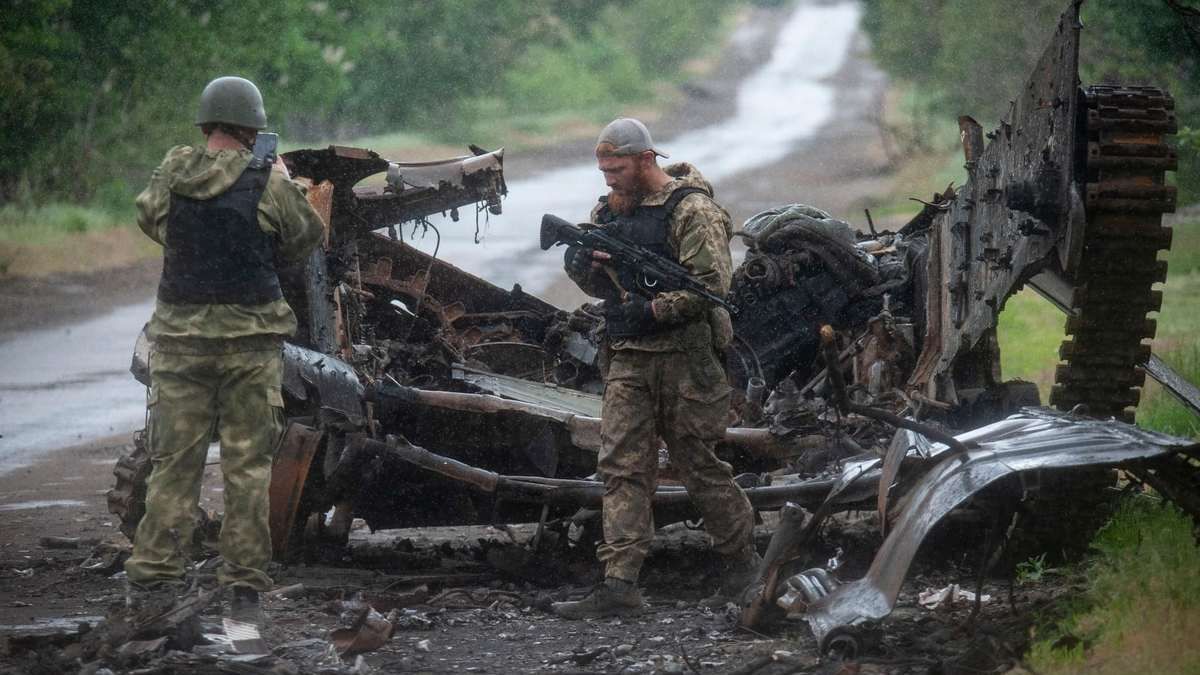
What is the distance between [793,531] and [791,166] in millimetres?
28153

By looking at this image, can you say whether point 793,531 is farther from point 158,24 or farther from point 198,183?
point 158,24

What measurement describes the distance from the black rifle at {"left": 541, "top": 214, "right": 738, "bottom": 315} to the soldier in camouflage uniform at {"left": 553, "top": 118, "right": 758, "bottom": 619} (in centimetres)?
4

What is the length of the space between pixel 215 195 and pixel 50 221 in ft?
59.3

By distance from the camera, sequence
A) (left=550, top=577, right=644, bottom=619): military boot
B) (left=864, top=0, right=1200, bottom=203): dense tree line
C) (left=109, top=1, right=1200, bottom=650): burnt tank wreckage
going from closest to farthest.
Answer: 1. (left=109, top=1, right=1200, bottom=650): burnt tank wreckage
2. (left=550, top=577, right=644, bottom=619): military boot
3. (left=864, top=0, right=1200, bottom=203): dense tree line

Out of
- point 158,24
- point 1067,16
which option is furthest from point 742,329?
point 158,24

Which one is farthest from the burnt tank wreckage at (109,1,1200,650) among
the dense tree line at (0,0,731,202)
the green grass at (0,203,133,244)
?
the dense tree line at (0,0,731,202)

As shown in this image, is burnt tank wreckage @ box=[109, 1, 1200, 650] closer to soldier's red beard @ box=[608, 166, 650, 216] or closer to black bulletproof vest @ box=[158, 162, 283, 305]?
black bulletproof vest @ box=[158, 162, 283, 305]

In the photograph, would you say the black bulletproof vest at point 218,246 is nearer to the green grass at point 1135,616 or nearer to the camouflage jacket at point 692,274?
the camouflage jacket at point 692,274

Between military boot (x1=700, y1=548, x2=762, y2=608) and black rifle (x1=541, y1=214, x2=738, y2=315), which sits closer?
black rifle (x1=541, y1=214, x2=738, y2=315)

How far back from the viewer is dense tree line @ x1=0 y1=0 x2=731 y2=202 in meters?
23.7

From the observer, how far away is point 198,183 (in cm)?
602

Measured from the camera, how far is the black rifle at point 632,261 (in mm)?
6605

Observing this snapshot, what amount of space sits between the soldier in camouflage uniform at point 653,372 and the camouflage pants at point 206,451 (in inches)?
51.5

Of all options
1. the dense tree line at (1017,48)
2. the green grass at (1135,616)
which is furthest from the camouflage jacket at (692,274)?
the dense tree line at (1017,48)
